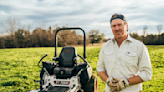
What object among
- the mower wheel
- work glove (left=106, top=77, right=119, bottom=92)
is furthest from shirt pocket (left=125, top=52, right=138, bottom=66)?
the mower wheel

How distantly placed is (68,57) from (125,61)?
2.78 meters

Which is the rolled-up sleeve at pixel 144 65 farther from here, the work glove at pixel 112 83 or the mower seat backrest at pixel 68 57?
the mower seat backrest at pixel 68 57

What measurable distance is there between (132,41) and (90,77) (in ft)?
8.33

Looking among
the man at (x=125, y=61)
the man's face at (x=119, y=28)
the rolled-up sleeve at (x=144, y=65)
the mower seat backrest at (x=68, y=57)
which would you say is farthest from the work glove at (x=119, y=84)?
the mower seat backrest at (x=68, y=57)

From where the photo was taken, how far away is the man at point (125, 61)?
55.5 inches

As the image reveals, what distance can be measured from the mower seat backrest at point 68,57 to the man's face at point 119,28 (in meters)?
2.72

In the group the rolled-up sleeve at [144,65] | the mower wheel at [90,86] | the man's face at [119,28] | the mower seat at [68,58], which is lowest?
the mower wheel at [90,86]

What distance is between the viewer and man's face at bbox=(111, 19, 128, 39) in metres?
1.45

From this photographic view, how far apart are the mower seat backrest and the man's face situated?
272 centimetres

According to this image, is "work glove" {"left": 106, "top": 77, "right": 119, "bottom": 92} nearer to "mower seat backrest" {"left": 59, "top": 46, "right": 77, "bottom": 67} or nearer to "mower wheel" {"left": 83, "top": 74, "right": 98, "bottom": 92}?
"mower wheel" {"left": 83, "top": 74, "right": 98, "bottom": 92}

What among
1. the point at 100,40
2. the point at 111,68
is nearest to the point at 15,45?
the point at 100,40

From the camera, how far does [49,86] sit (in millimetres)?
3590

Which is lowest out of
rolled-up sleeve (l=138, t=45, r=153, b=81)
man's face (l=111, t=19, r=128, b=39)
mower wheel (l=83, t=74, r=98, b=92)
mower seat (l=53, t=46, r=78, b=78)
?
mower wheel (l=83, t=74, r=98, b=92)

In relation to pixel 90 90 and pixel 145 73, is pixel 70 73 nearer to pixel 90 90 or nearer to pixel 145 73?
pixel 90 90
